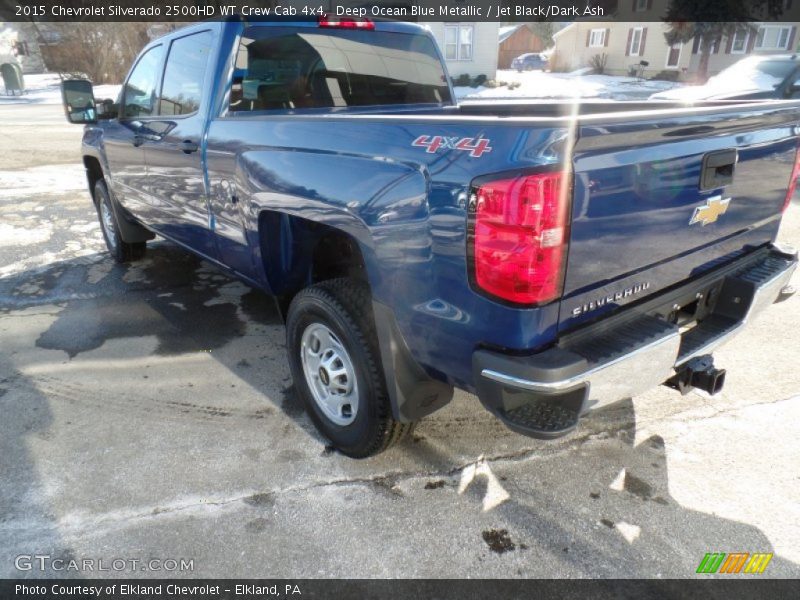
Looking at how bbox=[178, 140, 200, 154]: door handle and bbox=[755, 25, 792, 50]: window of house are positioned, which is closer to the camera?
bbox=[178, 140, 200, 154]: door handle

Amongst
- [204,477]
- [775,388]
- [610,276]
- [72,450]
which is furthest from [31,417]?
[775,388]

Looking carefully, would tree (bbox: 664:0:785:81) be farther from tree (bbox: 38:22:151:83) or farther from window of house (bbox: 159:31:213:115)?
window of house (bbox: 159:31:213:115)

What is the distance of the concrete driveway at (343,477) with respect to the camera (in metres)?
→ 2.22

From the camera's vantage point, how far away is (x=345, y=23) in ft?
11.9

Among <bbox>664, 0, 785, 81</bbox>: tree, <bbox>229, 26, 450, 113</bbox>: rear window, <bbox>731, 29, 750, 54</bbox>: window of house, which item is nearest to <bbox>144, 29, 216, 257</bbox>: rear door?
<bbox>229, 26, 450, 113</bbox>: rear window

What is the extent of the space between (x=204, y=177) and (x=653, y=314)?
8.18 feet

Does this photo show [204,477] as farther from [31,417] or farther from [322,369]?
[31,417]

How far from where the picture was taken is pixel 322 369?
9.14 ft

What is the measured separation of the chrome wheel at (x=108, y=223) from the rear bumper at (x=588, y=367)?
4757 millimetres

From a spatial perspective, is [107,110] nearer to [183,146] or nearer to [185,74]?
[185,74]

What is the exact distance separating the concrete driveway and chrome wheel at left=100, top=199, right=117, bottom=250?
1.71 metres

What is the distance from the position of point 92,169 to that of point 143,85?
1769 millimetres

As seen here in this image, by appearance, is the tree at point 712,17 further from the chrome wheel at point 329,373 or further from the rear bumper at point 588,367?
the chrome wheel at point 329,373

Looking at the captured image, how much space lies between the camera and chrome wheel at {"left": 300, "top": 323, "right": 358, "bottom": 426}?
105 inches
